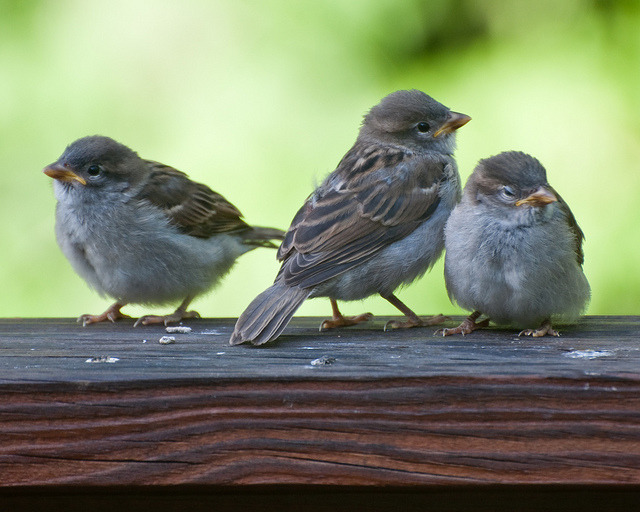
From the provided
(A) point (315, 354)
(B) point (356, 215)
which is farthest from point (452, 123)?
(A) point (315, 354)

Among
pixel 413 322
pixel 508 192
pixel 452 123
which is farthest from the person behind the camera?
pixel 452 123

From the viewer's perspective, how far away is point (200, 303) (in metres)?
4.60

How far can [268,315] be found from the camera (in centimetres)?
282

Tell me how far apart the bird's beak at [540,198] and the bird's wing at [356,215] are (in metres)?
0.59

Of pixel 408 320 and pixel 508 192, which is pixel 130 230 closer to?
pixel 408 320

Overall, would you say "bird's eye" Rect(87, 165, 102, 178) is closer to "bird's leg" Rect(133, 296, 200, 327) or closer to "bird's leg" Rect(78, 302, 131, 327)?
"bird's leg" Rect(78, 302, 131, 327)

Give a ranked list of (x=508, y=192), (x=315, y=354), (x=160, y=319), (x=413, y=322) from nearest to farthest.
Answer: (x=315, y=354) < (x=508, y=192) < (x=413, y=322) < (x=160, y=319)

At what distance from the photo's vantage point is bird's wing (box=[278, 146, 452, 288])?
3396 mm

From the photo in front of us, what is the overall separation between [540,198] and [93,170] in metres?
2.04

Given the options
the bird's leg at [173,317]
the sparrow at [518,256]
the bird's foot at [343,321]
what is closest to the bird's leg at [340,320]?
the bird's foot at [343,321]

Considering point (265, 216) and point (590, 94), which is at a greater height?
point (590, 94)

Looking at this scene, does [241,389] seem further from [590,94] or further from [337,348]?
[590,94]
